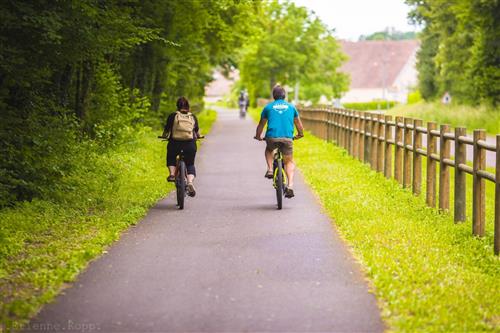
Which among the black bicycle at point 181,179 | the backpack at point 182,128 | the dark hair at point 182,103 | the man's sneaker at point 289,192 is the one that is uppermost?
the dark hair at point 182,103

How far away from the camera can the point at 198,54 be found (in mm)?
32625

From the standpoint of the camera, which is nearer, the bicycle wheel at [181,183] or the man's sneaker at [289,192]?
the bicycle wheel at [181,183]

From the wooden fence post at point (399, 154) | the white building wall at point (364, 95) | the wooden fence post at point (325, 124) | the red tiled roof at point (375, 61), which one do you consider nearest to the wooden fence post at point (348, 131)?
the wooden fence post at point (325, 124)

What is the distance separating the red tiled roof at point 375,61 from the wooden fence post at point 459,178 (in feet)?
334

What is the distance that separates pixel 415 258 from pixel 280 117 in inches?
198

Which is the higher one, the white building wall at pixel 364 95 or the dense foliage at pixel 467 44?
the dense foliage at pixel 467 44

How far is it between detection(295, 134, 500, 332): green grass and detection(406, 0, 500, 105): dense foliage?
23210 millimetres

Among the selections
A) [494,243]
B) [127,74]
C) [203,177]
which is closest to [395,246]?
[494,243]

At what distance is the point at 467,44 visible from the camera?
46.8 metres

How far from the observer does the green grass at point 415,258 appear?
22.4 ft

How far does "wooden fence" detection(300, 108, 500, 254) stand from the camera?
10672 mm

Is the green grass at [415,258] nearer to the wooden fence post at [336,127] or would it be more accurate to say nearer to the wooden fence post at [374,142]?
the wooden fence post at [374,142]

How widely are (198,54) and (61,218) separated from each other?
21.6 metres

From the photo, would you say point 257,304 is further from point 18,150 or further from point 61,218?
point 18,150
